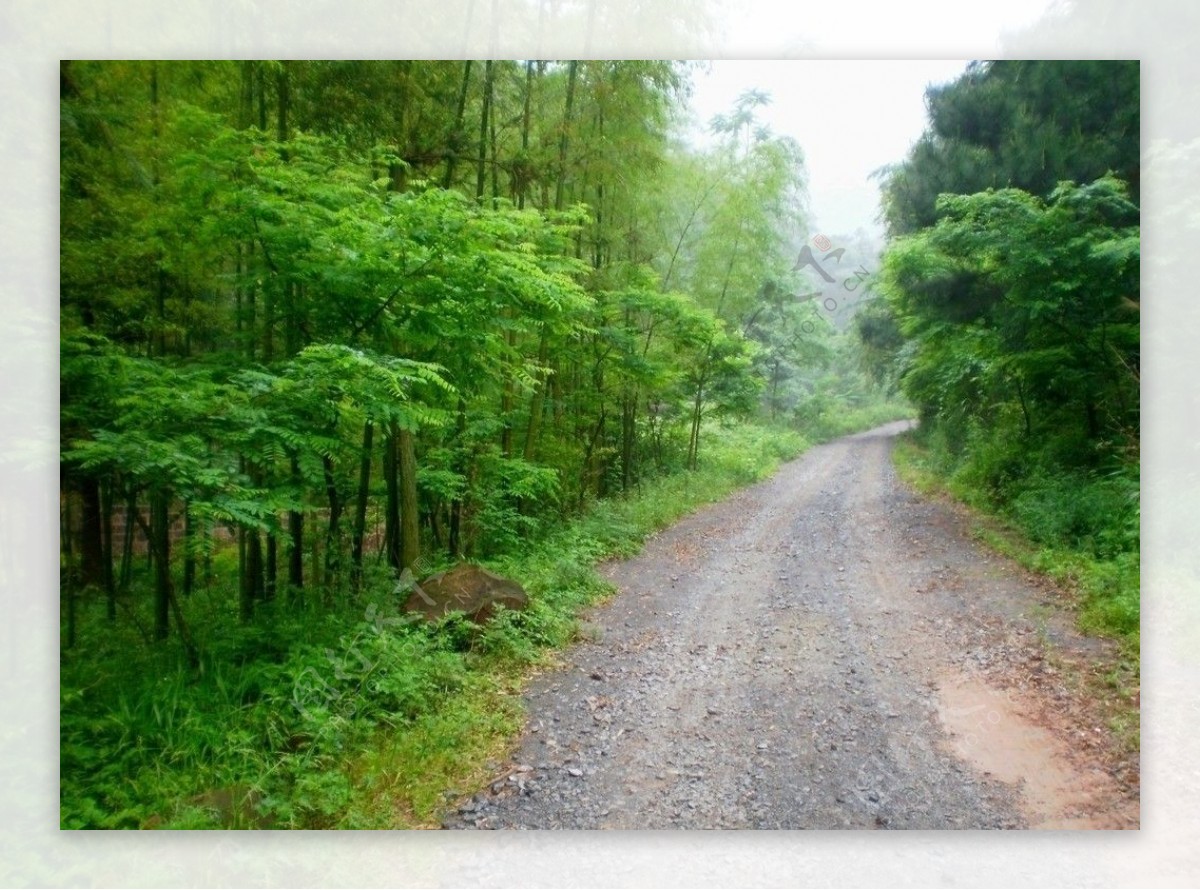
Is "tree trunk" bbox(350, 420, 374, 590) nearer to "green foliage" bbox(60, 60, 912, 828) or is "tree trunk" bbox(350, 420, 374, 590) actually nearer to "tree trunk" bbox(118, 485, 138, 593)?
"green foliage" bbox(60, 60, 912, 828)

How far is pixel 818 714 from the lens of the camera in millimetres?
2830

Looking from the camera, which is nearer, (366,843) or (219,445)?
(366,843)

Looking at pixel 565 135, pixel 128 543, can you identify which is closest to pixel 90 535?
pixel 128 543

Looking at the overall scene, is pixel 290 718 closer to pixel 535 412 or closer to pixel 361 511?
pixel 361 511

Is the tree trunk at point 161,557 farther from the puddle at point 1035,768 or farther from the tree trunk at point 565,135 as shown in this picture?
the puddle at point 1035,768

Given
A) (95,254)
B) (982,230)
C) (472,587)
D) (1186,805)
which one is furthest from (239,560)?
(982,230)

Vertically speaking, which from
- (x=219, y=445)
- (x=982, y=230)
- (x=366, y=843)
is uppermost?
(x=982, y=230)

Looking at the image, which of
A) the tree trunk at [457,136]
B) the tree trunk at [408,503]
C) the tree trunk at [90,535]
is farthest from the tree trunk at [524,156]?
the tree trunk at [90,535]

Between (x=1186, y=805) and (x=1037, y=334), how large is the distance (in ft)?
8.14

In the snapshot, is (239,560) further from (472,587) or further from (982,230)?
(982,230)

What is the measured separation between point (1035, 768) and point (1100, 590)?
4.50 feet

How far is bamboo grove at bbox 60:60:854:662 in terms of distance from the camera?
8.95 ft

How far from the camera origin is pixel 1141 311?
3035 millimetres

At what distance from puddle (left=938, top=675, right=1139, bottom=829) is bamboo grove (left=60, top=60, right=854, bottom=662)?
253 centimetres
